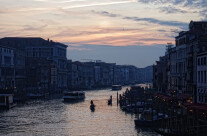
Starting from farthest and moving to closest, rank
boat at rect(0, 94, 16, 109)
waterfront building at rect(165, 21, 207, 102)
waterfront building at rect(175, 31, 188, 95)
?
boat at rect(0, 94, 16, 109)
waterfront building at rect(175, 31, 188, 95)
waterfront building at rect(165, 21, 207, 102)

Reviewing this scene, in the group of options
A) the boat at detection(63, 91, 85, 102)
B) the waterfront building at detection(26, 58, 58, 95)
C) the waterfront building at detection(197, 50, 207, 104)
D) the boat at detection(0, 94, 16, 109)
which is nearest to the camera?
the waterfront building at detection(197, 50, 207, 104)

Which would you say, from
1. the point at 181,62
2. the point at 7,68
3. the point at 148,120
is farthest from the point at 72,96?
the point at 148,120

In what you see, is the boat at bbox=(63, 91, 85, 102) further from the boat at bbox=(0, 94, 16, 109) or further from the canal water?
the canal water

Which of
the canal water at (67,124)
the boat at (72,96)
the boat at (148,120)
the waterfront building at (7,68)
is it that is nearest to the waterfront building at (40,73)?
the waterfront building at (7,68)

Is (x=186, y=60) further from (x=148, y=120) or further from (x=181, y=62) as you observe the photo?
(x=148, y=120)

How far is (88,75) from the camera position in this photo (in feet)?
652

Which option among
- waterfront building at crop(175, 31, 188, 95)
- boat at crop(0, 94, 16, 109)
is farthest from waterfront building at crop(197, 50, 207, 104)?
boat at crop(0, 94, 16, 109)

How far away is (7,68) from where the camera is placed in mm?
87688

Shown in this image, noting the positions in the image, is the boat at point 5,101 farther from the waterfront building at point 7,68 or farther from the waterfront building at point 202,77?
the waterfront building at point 202,77

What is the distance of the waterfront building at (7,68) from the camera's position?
8368 cm

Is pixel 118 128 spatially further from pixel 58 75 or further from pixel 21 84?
pixel 58 75

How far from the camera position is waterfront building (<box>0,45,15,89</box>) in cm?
8368

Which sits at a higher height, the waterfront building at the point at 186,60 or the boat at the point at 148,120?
the waterfront building at the point at 186,60

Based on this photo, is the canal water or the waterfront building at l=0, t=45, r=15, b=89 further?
the waterfront building at l=0, t=45, r=15, b=89
